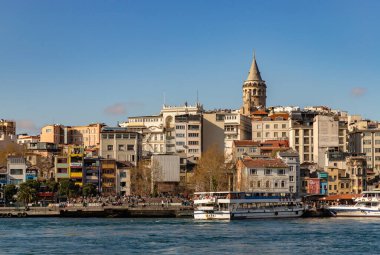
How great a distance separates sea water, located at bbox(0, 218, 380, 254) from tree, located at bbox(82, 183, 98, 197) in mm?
20556

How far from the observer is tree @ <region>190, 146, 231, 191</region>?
4437 inches

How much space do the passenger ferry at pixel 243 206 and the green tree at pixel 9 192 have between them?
28806 mm

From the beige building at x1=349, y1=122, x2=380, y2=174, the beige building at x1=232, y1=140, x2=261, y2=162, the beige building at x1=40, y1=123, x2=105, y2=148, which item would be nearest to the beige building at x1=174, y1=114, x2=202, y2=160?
the beige building at x1=232, y1=140, x2=261, y2=162

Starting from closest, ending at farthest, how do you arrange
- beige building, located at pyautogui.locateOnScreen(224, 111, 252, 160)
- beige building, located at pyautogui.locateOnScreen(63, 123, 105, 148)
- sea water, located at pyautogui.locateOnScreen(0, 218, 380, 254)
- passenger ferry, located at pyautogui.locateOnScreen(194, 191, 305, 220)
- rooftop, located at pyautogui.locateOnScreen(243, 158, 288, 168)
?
1. sea water, located at pyautogui.locateOnScreen(0, 218, 380, 254)
2. passenger ferry, located at pyautogui.locateOnScreen(194, 191, 305, 220)
3. rooftop, located at pyautogui.locateOnScreen(243, 158, 288, 168)
4. beige building, located at pyautogui.locateOnScreen(224, 111, 252, 160)
5. beige building, located at pyautogui.locateOnScreen(63, 123, 105, 148)

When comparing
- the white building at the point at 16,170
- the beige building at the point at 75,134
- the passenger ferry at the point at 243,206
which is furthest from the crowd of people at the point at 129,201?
the beige building at the point at 75,134

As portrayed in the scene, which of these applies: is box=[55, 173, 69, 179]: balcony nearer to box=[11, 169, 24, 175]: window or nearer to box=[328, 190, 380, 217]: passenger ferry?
box=[11, 169, 24, 175]: window

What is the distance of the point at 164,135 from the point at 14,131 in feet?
164

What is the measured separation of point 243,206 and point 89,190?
28.0 metres

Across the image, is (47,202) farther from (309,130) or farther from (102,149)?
(309,130)

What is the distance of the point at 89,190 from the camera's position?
11388cm

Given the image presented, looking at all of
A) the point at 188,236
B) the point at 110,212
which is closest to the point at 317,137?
the point at 110,212

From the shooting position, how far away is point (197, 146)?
13838 centimetres

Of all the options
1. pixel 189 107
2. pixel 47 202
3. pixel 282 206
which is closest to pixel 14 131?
pixel 189 107

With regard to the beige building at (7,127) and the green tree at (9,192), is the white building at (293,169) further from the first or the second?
the beige building at (7,127)
